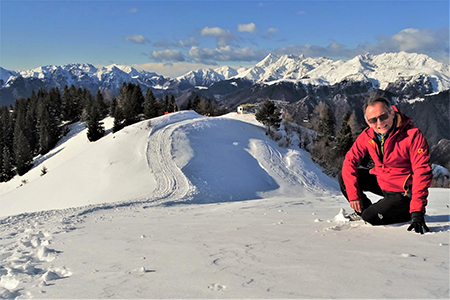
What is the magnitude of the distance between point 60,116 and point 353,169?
84.6 m

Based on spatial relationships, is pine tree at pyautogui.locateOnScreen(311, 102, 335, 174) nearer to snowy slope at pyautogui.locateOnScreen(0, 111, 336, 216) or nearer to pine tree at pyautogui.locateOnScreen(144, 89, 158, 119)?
snowy slope at pyautogui.locateOnScreen(0, 111, 336, 216)

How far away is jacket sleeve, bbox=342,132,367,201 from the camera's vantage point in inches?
193

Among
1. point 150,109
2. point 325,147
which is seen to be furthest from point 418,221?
point 150,109

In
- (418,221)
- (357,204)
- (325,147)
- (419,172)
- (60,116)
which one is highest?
(60,116)

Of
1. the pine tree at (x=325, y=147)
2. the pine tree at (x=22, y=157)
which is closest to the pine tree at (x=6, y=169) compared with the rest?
the pine tree at (x=22, y=157)

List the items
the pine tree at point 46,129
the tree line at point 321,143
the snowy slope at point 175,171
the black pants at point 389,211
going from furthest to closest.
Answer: the pine tree at point 46,129, the tree line at point 321,143, the snowy slope at point 175,171, the black pants at point 389,211

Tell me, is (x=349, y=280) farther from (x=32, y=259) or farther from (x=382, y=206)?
(x=32, y=259)

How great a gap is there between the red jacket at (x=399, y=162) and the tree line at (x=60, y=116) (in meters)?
52.7

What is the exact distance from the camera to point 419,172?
13.9ft

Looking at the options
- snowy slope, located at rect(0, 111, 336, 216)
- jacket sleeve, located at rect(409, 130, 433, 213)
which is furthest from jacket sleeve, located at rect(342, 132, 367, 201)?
snowy slope, located at rect(0, 111, 336, 216)

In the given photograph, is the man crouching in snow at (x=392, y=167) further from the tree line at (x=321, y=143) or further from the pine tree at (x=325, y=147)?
the pine tree at (x=325, y=147)

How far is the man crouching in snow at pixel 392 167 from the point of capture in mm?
4211

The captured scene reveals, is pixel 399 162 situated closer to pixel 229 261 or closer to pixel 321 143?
pixel 229 261

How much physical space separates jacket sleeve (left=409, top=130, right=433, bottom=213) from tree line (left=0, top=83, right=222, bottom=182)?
53523 mm
